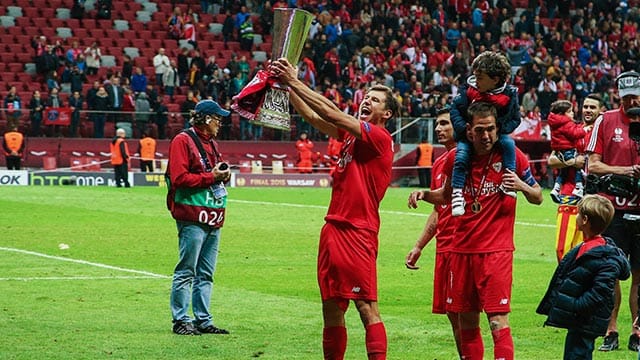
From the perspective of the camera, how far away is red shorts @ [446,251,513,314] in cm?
845

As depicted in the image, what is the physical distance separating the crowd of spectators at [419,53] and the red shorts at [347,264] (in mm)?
33755

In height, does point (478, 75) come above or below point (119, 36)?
above

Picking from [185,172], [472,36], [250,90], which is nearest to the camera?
[250,90]

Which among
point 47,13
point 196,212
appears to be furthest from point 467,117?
point 47,13

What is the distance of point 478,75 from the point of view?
27.8 feet

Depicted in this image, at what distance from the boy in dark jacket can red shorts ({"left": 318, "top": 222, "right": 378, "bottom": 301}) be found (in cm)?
128

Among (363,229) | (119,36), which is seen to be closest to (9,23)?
(119,36)

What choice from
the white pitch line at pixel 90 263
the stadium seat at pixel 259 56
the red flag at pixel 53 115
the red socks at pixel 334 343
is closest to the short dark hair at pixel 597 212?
the red socks at pixel 334 343

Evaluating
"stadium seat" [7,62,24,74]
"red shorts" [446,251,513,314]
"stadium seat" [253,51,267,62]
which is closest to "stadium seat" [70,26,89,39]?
"stadium seat" [7,62,24,74]

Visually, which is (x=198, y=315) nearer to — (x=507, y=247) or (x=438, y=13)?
(x=507, y=247)

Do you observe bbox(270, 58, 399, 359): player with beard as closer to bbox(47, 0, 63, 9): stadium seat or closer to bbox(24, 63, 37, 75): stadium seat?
bbox(24, 63, 37, 75): stadium seat

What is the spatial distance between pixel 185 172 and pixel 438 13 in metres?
42.8

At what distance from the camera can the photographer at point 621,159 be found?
442 inches

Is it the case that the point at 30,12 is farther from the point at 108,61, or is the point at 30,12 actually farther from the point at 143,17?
the point at 143,17
